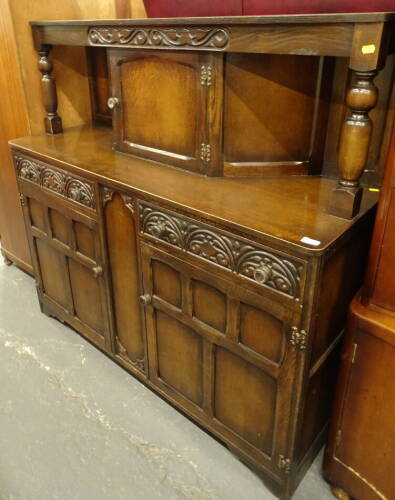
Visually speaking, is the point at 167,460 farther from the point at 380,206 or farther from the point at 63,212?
the point at 380,206

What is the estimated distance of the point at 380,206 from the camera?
1109 mm

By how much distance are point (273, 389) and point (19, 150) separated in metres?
1.48

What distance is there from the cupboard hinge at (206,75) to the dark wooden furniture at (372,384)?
24.7 inches

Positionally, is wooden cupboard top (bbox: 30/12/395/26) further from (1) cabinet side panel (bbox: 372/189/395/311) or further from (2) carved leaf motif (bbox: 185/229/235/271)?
(2) carved leaf motif (bbox: 185/229/235/271)

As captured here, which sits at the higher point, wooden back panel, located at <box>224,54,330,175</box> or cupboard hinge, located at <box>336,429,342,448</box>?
wooden back panel, located at <box>224,54,330,175</box>

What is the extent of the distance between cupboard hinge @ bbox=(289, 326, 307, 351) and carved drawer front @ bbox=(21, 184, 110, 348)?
0.89m

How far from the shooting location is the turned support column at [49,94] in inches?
78.2

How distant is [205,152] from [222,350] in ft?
2.22

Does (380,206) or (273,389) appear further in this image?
(273,389)

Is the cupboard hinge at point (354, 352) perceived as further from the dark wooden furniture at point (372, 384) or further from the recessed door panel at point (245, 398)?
the recessed door panel at point (245, 398)

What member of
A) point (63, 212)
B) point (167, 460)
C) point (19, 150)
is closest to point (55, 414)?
point (167, 460)

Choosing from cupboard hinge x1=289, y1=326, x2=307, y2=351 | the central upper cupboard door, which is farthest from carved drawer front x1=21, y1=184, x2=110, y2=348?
cupboard hinge x1=289, y1=326, x2=307, y2=351

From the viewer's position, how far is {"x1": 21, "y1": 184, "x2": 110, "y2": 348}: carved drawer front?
71.5 inches

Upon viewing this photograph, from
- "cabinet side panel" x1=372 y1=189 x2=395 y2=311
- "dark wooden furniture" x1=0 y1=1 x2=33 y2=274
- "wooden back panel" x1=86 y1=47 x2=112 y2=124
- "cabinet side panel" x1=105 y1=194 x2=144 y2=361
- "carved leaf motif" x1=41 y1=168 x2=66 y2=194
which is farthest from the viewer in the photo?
"wooden back panel" x1=86 y1=47 x2=112 y2=124
